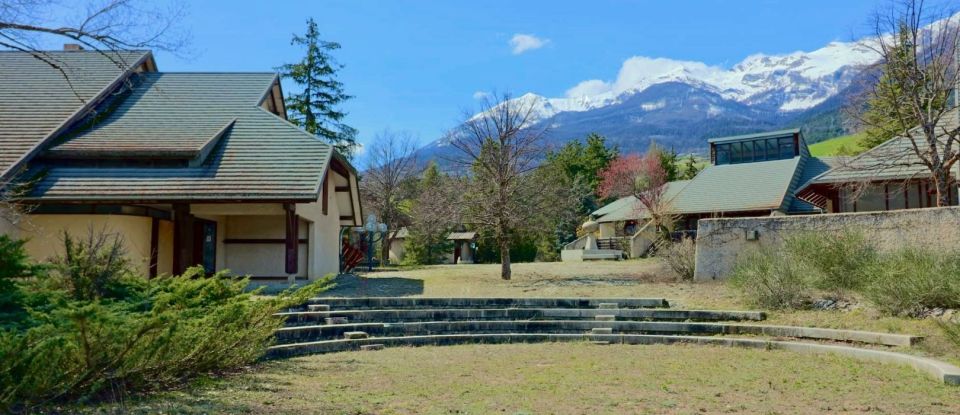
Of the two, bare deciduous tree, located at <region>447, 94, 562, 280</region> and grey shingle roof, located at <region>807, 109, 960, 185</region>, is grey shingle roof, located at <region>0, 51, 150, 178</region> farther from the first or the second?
grey shingle roof, located at <region>807, 109, 960, 185</region>

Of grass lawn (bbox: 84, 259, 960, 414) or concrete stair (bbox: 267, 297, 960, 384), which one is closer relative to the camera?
grass lawn (bbox: 84, 259, 960, 414)

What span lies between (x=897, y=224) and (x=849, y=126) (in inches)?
312

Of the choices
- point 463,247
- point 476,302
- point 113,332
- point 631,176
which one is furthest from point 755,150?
point 113,332

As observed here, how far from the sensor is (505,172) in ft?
64.3

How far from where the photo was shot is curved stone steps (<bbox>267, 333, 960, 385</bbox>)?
8555 mm

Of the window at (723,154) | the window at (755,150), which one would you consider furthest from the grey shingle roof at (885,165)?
the window at (723,154)

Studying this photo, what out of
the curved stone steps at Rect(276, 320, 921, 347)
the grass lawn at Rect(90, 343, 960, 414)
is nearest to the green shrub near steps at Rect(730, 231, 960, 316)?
the curved stone steps at Rect(276, 320, 921, 347)

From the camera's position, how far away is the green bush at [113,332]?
4809 mm

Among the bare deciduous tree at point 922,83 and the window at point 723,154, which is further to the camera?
the window at point 723,154

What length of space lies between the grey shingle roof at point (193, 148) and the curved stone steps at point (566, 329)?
13.6 ft

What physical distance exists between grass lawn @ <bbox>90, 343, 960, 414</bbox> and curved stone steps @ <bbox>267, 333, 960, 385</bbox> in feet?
0.84

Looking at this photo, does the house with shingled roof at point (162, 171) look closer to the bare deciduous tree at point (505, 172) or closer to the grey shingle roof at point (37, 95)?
the grey shingle roof at point (37, 95)

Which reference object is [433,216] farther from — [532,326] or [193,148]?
[532,326]

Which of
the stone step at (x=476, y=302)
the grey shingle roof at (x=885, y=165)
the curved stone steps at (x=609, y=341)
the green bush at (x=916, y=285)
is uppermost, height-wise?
the grey shingle roof at (x=885, y=165)
